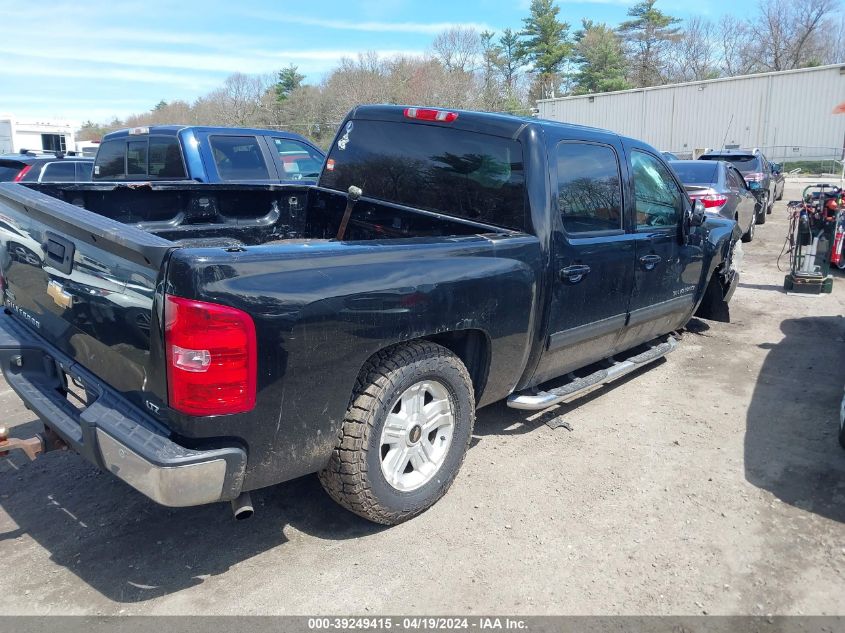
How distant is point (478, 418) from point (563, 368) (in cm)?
73

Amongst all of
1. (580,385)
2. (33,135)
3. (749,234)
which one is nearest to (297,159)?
(580,385)

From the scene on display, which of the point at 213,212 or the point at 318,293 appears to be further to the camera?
the point at 213,212

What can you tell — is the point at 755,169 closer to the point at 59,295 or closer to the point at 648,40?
the point at 59,295

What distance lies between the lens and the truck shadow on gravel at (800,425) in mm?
3838

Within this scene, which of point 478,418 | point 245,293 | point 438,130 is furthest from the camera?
point 478,418

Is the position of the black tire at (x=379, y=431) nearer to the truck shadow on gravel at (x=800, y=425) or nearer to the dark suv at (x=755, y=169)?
the truck shadow on gravel at (x=800, y=425)

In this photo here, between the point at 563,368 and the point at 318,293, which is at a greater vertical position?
the point at 318,293

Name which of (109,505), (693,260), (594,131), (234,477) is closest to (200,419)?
(234,477)

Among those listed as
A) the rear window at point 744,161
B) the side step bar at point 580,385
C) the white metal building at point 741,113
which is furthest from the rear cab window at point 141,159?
the white metal building at point 741,113

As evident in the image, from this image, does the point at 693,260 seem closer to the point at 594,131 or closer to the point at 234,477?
the point at 594,131

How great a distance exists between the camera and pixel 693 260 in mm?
5449

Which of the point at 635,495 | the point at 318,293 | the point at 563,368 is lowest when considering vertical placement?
the point at 635,495

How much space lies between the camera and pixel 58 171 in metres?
11.3

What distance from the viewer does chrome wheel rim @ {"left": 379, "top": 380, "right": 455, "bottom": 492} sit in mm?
3244
